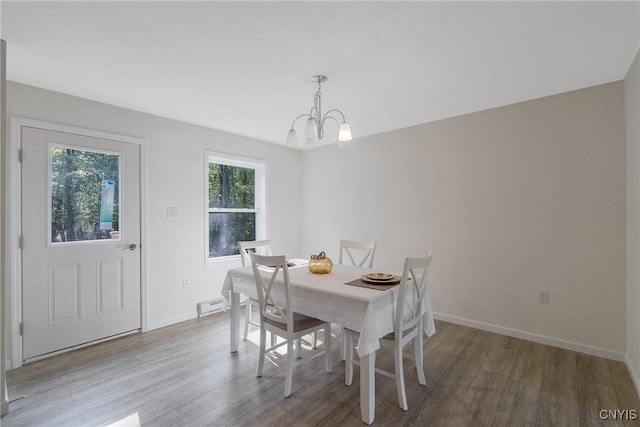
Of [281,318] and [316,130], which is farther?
[316,130]

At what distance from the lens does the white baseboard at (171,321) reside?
3285 mm

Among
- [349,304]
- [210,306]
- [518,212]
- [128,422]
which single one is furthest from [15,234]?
[518,212]

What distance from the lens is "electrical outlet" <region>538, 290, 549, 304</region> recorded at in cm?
285

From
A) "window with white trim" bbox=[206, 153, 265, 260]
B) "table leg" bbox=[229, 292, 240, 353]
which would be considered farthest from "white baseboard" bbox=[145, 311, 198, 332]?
"table leg" bbox=[229, 292, 240, 353]

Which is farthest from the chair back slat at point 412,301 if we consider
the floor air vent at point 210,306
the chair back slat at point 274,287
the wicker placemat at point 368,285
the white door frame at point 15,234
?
the white door frame at point 15,234

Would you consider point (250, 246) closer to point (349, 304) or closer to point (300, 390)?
point (300, 390)

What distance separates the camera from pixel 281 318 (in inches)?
85.5

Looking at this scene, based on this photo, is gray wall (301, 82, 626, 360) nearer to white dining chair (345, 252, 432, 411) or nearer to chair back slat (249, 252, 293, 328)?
white dining chair (345, 252, 432, 411)

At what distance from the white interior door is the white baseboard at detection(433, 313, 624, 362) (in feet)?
11.6

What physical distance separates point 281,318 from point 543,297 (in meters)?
2.53

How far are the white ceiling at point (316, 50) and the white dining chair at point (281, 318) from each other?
4.74 feet

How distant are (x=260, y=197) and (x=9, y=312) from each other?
114 inches

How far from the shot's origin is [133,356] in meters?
2.68

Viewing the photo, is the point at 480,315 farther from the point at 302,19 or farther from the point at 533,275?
the point at 302,19
